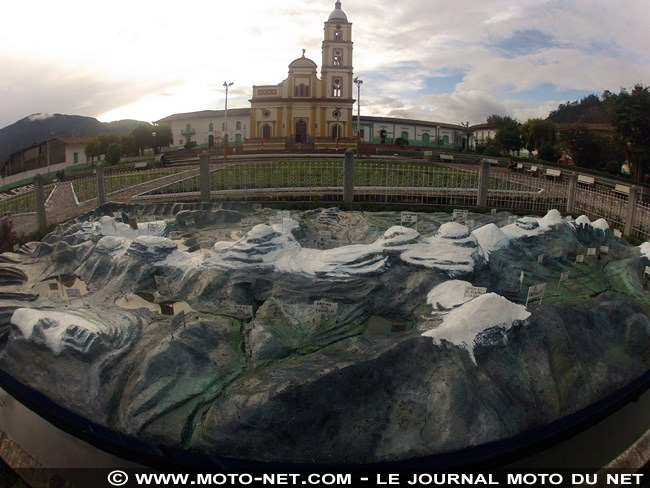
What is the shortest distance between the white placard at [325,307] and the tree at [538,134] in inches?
1212

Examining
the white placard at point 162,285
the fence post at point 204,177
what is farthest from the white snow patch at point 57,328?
the fence post at point 204,177

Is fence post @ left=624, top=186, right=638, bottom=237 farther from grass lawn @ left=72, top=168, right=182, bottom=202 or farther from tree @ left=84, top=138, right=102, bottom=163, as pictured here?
tree @ left=84, top=138, right=102, bottom=163

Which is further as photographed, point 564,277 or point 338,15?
point 338,15

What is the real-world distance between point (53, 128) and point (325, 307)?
56799 mm

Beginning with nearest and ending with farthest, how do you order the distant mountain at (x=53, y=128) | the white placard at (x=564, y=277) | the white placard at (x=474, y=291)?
the white placard at (x=474, y=291), the white placard at (x=564, y=277), the distant mountain at (x=53, y=128)

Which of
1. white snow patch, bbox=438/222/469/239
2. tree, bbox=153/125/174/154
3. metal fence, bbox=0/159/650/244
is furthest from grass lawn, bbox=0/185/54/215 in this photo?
tree, bbox=153/125/174/154

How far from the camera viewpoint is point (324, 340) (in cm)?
588

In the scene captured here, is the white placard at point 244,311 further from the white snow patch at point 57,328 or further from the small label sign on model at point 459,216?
the small label sign on model at point 459,216

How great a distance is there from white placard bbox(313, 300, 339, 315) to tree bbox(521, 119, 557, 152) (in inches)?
1212

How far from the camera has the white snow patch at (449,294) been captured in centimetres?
641

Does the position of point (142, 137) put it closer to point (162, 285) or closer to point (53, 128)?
point (53, 128)

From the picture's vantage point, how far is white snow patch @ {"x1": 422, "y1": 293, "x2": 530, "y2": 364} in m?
5.37

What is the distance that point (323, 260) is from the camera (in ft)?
24.4

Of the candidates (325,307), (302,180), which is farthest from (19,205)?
(325,307)
